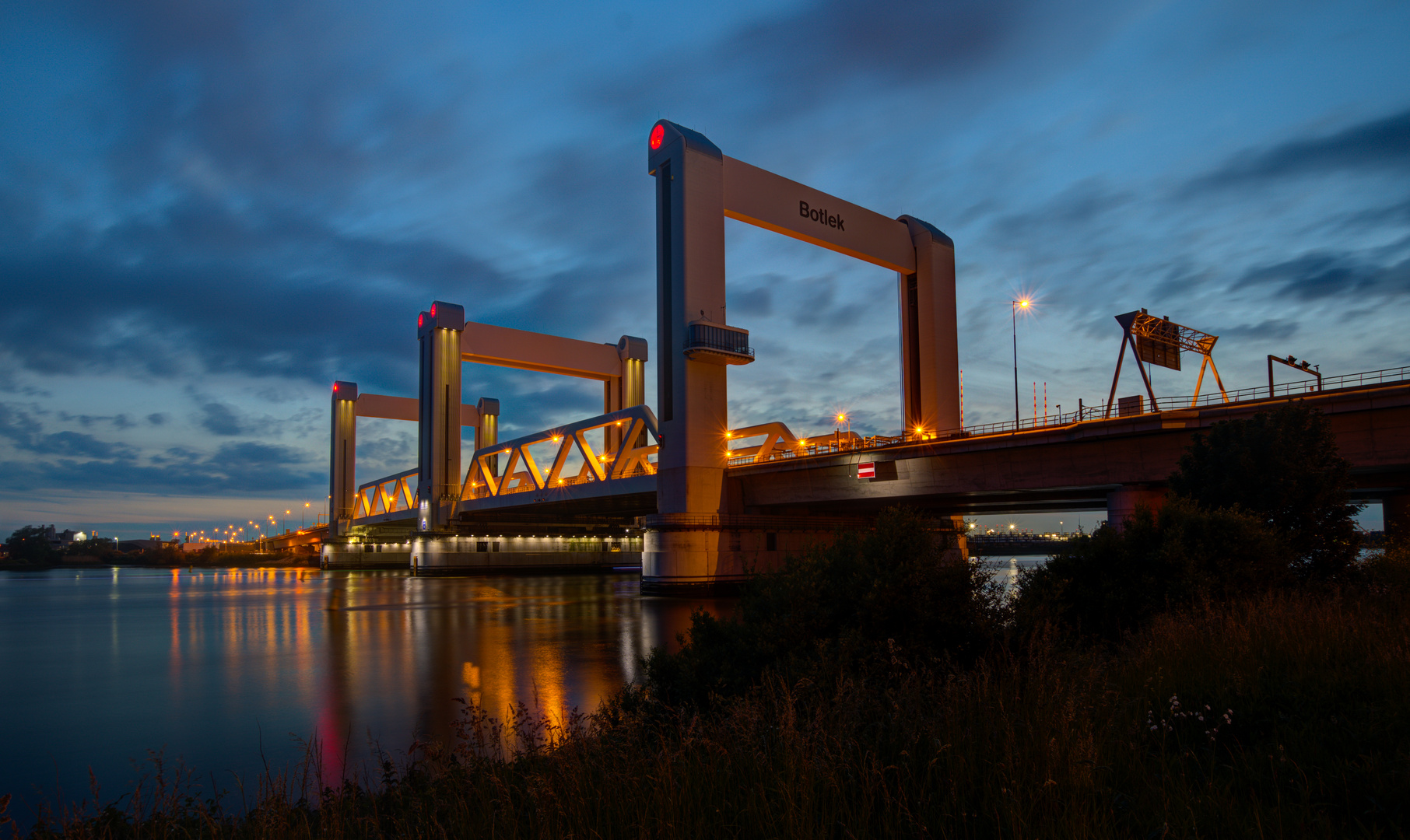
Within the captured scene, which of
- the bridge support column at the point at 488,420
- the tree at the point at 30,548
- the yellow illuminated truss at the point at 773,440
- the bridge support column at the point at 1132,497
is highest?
the bridge support column at the point at 488,420

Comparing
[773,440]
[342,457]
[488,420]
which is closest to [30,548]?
[342,457]

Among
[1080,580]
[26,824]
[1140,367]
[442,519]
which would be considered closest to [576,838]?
[26,824]

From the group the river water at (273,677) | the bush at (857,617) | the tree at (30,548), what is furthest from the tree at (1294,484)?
the tree at (30,548)

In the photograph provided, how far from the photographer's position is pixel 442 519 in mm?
87000

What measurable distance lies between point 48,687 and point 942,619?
23.9 m

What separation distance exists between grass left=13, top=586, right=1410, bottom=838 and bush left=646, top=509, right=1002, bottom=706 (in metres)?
1.24

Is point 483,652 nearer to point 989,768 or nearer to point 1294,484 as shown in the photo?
point 1294,484

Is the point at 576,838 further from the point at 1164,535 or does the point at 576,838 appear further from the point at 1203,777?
the point at 1164,535

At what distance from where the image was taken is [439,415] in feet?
283

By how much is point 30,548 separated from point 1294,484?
217 meters

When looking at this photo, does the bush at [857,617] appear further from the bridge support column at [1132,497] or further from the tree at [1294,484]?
the bridge support column at [1132,497]

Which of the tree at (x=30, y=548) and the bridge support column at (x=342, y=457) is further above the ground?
the bridge support column at (x=342, y=457)

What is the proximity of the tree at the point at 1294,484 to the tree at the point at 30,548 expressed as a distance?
20747 cm

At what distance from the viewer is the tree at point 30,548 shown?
547ft
